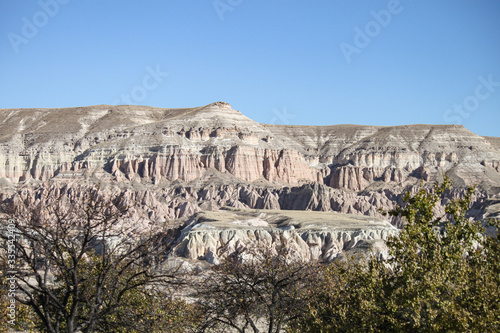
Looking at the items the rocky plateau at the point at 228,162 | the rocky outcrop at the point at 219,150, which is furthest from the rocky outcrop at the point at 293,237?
the rocky outcrop at the point at 219,150

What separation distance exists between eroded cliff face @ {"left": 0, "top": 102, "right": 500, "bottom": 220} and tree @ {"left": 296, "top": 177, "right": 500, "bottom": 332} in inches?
3921

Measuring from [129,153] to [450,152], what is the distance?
91202 millimetres

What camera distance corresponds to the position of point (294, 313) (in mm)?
26391

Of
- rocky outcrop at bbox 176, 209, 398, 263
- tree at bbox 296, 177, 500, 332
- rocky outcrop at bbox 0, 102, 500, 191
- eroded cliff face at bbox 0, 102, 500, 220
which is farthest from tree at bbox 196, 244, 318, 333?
rocky outcrop at bbox 0, 102, 500, 191

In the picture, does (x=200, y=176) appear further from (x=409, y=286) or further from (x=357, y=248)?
(x=409, y=286)

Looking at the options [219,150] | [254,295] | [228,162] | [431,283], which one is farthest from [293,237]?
[219,150]

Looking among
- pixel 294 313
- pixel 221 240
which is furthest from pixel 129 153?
pixel 294 313

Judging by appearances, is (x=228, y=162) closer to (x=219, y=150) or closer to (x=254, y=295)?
(x=219, y=150)

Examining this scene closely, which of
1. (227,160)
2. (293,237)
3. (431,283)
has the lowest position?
(293,237)

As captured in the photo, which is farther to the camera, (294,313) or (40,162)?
(40,162)

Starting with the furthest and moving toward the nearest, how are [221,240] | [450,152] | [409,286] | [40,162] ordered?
[450,152] → [40,162] → [221,240] → [409,286]

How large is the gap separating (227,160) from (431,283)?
463 ft

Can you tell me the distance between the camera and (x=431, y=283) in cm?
1569

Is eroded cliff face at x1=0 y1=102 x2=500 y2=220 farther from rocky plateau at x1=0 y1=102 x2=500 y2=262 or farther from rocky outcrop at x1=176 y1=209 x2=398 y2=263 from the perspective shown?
rocky outcrop at x1=176 y1=209 x2=398 y2=263
